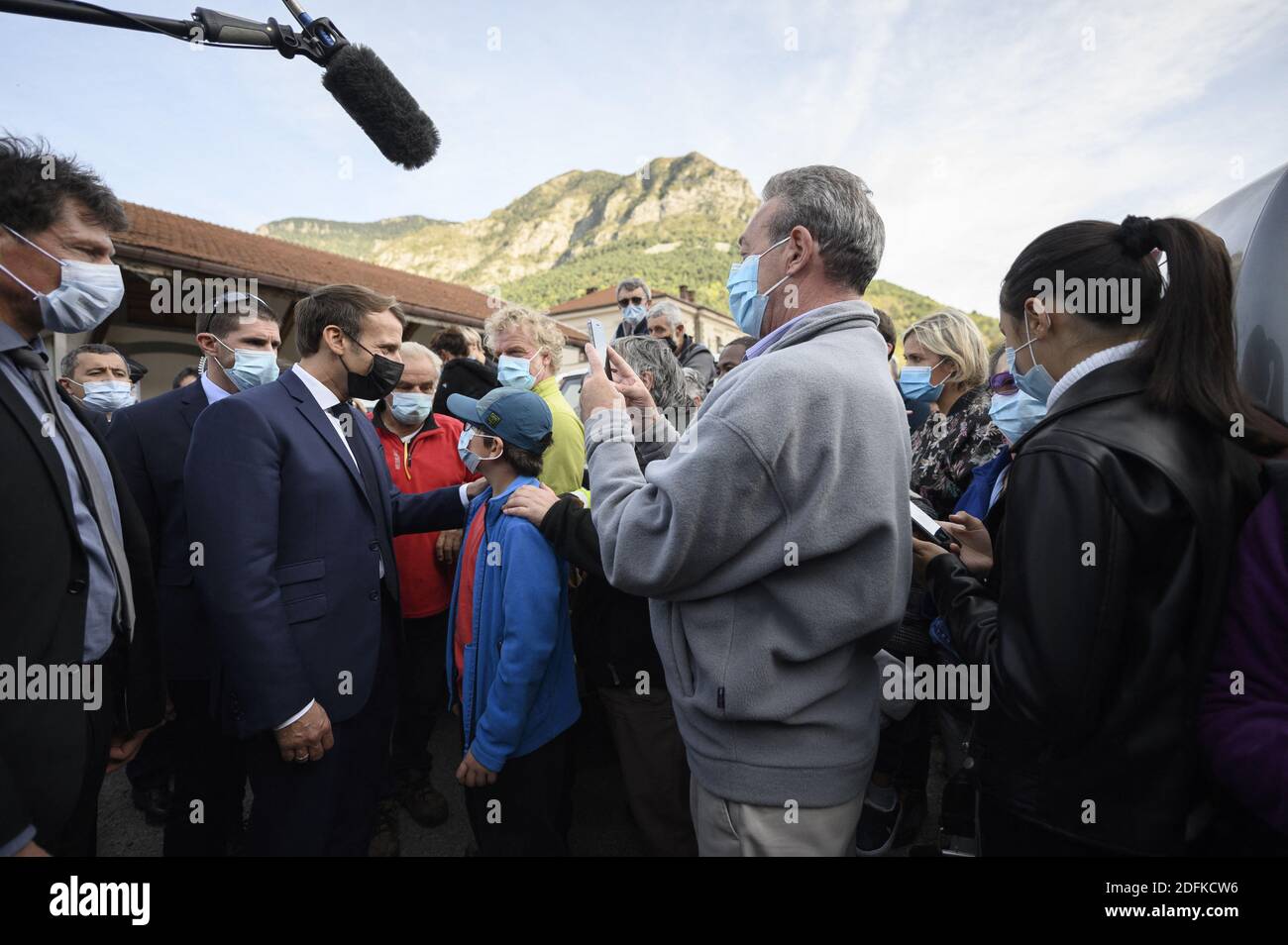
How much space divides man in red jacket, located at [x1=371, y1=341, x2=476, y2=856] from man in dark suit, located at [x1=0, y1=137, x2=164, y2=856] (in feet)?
4.16

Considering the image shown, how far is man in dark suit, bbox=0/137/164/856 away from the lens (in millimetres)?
1433

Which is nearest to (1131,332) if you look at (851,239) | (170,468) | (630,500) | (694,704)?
Result: (851,239)

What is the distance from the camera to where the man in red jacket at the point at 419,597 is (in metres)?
3.24

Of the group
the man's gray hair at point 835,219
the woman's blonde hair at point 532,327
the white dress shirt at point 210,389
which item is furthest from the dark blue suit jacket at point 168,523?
the man's gray hair at point 835,219

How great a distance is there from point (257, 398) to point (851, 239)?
192 centimetres

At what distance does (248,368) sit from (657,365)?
2.00 meters

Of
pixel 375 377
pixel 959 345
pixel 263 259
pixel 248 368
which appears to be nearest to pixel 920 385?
pixel 959 345

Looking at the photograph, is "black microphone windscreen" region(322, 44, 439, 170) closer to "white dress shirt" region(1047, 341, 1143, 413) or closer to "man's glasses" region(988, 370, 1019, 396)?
"white dress shirt" region(1047, 341, 1143, 413)

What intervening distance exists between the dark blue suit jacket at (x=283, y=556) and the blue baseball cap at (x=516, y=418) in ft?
1.69

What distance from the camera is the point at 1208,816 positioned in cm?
131

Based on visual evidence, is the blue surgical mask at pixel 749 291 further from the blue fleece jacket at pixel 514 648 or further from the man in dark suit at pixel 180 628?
the man in dark suit at pixel 180 628

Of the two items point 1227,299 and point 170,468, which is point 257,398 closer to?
point 170,468

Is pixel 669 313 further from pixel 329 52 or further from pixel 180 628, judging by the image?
pixel 180 628

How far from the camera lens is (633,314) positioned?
7172 mm
